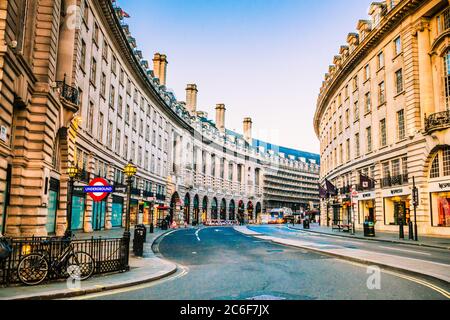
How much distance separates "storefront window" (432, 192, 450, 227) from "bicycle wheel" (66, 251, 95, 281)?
26.4 m

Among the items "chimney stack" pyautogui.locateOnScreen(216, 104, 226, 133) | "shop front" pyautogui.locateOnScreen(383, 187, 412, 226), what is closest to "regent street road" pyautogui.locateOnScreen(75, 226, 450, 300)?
"shop front" pyautogui.locateOnScreen(383, 187, 412, 226)

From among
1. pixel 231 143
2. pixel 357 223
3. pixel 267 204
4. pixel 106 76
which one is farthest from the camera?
pixel 267 204

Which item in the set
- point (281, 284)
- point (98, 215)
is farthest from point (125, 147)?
point (281, 284)

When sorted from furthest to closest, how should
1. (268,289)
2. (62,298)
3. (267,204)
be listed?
(267,204), (268,289), (62,298)

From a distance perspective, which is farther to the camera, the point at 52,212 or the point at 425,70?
the point at 425,70

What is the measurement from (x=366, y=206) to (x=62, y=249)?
122 ft

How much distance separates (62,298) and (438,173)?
1121 inches

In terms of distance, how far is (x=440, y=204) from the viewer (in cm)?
2928

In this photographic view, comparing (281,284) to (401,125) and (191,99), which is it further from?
(191,99)

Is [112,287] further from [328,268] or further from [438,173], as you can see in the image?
[438,173]

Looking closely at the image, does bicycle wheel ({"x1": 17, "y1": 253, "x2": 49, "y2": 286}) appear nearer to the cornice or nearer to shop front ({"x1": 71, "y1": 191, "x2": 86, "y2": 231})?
shop front ({"x1": 71, "y1": 191, "x2": 86, "y2": 231})

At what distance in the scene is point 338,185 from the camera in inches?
2062

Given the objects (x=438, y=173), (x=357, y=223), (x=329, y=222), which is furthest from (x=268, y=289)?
(x=329, y=222)

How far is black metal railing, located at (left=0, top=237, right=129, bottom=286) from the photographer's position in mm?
9633
